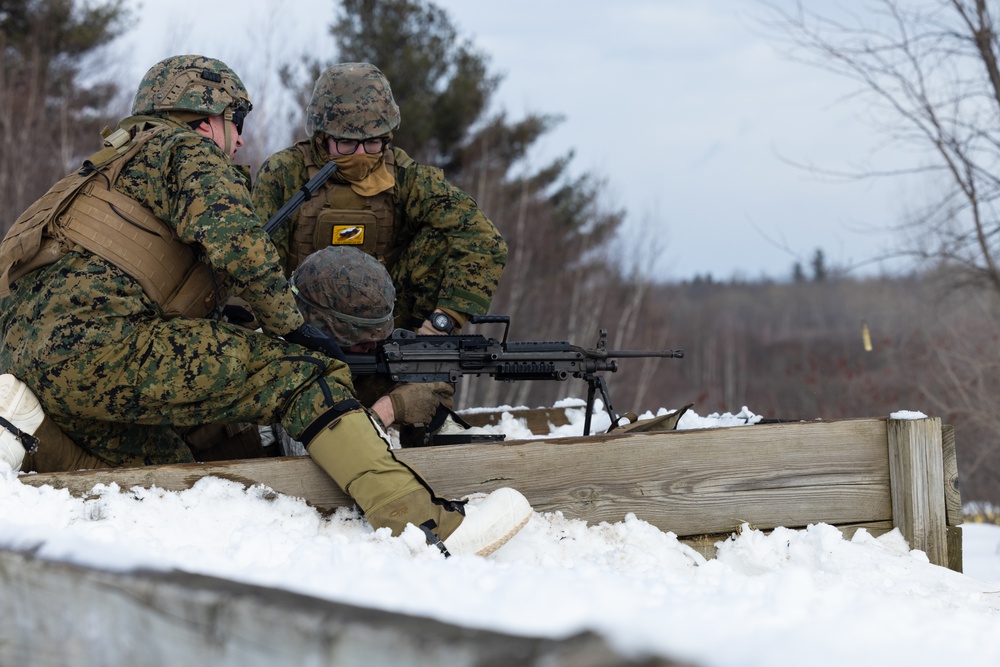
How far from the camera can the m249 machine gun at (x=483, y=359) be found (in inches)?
165

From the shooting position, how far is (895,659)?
1321 mm

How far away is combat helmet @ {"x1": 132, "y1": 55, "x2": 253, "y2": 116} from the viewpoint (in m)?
3.72

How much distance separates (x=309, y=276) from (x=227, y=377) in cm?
90

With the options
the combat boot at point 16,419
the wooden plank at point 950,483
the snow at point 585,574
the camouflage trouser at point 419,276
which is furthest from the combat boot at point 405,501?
the camouflage trouser at point 419,276

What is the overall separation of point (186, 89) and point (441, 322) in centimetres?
171

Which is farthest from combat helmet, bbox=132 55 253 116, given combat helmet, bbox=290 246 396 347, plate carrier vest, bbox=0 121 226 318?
combat helmet, bbox=290 246 396 347

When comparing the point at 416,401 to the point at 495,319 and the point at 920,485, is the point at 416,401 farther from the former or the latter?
the point at 920,485

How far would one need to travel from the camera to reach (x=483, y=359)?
171 inches

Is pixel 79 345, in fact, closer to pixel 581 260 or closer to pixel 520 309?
pixel 520 309

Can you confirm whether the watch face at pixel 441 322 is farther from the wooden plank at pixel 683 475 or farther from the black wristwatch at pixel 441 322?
the wooden plank at pixel 683 475

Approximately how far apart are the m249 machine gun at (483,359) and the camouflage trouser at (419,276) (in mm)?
667

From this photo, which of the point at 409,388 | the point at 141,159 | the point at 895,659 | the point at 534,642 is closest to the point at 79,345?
the point at 141,159

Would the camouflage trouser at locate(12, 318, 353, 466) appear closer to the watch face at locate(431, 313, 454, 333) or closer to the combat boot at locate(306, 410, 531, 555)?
the combat boot at locate(306, 410, 531, 555)

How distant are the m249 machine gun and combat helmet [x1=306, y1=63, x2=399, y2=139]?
3.64 feet
